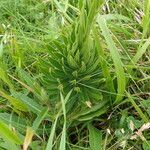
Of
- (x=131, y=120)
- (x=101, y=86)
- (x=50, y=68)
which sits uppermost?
(x=50, y=68)

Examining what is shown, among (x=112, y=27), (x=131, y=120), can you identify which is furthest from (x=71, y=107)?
(x=112, y=27)

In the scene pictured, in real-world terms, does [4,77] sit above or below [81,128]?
above

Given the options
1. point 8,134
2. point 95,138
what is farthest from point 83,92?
point 8,134

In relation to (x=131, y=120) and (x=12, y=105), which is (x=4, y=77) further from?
(x=131, y=120)

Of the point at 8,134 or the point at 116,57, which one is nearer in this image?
the point at 8,134

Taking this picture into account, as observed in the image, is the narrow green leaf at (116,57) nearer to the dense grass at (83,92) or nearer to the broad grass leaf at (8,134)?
the dense grass at (83,92)

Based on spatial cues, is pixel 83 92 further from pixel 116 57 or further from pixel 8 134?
pixel 8 134

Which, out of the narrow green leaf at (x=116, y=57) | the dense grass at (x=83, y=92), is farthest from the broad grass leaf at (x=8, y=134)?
the narrow green leaf at (x=116, y=57)

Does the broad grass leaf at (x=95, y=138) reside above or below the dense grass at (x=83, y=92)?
below

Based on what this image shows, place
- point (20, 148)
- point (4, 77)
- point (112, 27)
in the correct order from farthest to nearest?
point (112, 27) → point (4, 77) → point (20, 148)
